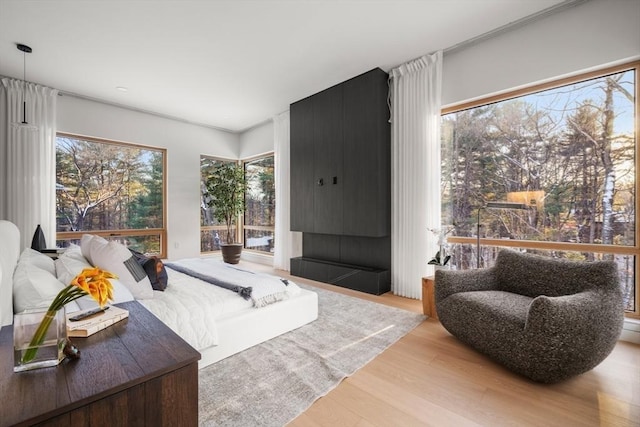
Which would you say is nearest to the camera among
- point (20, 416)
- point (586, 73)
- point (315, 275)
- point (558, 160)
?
point (20, 416)

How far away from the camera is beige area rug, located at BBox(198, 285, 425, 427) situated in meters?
1.56

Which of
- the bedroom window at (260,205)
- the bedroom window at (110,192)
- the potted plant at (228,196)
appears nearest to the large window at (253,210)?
the bedroom window at (260,205)

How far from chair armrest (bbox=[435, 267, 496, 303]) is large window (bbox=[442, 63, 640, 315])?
0.60 metres

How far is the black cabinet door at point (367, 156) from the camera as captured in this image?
3633mm

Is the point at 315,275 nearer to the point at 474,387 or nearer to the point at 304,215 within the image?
the point at 304,215

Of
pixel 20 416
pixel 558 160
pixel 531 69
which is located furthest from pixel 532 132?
pixel 20 416

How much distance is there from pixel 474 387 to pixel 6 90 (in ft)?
19.8

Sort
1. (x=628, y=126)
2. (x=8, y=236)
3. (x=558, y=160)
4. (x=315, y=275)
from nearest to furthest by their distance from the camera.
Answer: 1. (x=8, y=236)
2. (x=628, y=126)
3. (x=558, y=160)
4. (x=315, y=275)

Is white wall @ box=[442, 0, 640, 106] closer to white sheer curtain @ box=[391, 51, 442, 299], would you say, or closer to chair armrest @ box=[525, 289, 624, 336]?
white sheer curtain @ box=[391, 51, 442, 299]

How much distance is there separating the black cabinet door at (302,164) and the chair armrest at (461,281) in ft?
7.47

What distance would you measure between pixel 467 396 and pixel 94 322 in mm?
1951

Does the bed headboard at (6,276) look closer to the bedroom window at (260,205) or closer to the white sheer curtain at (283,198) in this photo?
the white sheer curtain at (283,198)

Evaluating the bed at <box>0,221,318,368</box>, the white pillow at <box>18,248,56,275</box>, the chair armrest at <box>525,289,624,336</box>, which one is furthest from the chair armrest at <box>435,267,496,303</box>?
the white pillow at <box>18,248,56,275</box>

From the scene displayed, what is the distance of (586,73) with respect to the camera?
8.52ft
